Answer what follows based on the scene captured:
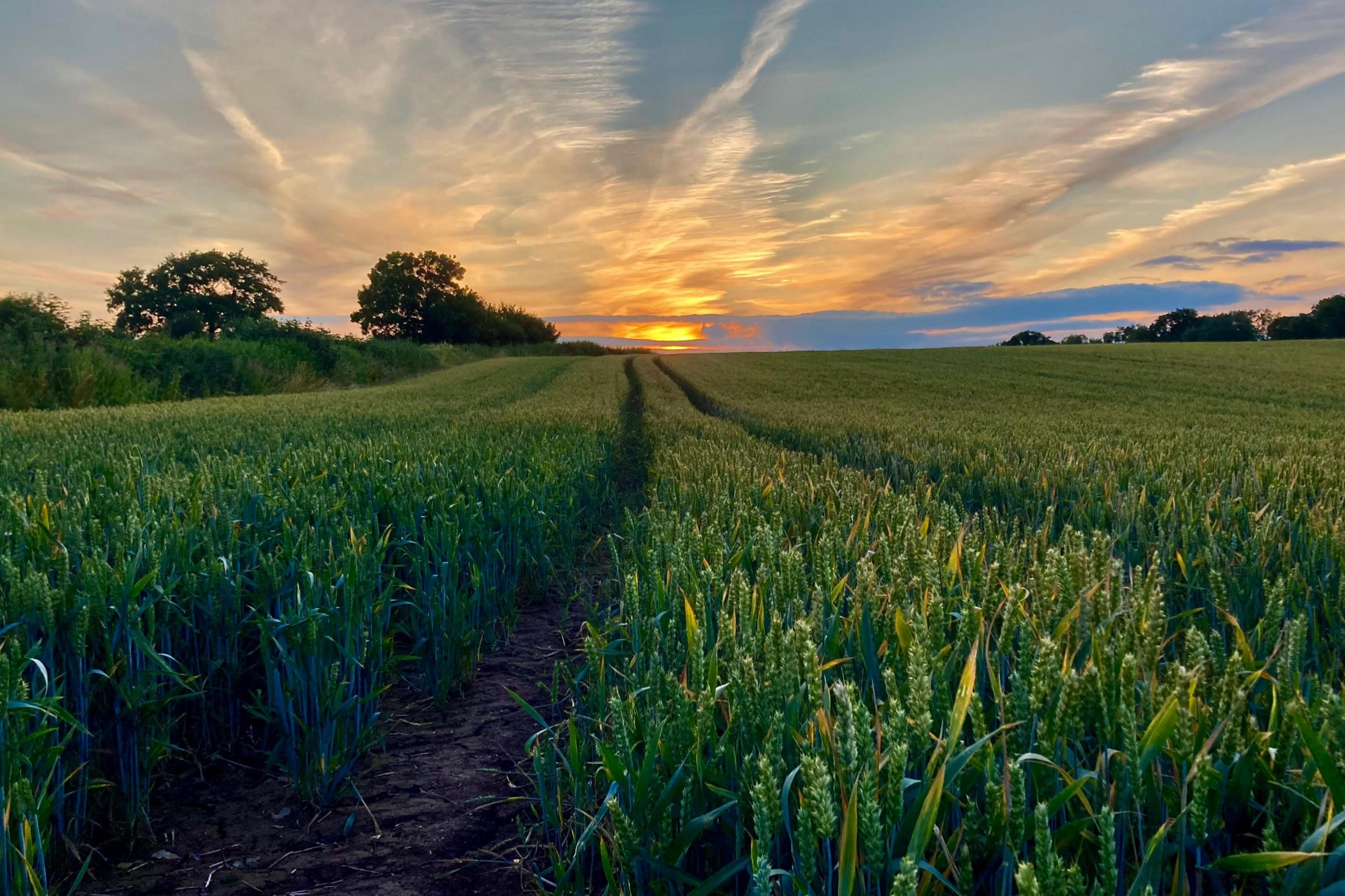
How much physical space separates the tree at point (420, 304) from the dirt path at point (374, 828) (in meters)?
73.7

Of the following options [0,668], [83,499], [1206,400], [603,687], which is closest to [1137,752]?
[603,687]

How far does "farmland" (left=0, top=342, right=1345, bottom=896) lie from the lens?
1366 mm

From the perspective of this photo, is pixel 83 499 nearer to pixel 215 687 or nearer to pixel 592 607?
pixel 215 687

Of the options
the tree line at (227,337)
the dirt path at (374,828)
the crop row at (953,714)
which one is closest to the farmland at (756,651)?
the crop row at (953,714)

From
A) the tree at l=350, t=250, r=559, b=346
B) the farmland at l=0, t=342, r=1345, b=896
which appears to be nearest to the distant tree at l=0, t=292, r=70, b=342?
the farmland at l=0, t=342, r=1345, b=896

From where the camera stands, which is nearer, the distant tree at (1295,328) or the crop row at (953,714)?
the crop row at (953,714)

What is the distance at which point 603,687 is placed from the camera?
247cm

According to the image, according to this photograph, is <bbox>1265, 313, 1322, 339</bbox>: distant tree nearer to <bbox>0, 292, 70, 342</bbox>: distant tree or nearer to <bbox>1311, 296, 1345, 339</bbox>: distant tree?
<bbox>1311, 296, 1345, 339</bbox>: distant tree

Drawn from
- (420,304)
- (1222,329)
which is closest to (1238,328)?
(1222,329)

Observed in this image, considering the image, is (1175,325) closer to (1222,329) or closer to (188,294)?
(1222,329)

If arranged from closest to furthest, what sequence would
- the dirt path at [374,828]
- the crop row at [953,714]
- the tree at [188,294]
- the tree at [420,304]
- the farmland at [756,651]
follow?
the crop row at [953,714] → the farmland at [756,651] → the dirt path at [374,828] → the tree at [188,294] → the tree at [420,304]

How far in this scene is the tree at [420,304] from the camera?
73062mm

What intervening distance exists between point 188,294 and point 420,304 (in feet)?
65.9

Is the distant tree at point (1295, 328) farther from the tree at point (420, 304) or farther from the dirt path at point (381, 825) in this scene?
the dirt path at point (381, 825)
